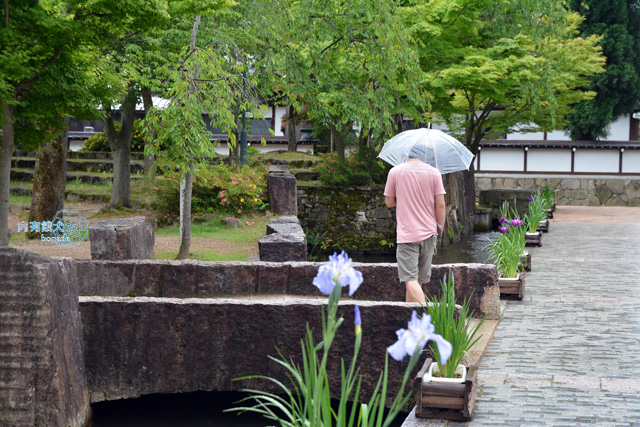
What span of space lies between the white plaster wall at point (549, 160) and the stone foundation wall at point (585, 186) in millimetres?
353

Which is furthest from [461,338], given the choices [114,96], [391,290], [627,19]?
[627,19]

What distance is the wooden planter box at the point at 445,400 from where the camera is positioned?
4645mm

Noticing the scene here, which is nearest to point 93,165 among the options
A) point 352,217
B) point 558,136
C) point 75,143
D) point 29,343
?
point 75,143

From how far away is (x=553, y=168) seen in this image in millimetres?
31625

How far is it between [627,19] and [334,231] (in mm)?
17827

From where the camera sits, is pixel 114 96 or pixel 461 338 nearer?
pixel 461 338

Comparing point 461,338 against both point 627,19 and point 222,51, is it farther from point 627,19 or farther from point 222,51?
point 627,19

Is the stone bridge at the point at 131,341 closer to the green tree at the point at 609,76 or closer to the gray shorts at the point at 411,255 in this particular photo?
the gray shorts at the point at 411,255

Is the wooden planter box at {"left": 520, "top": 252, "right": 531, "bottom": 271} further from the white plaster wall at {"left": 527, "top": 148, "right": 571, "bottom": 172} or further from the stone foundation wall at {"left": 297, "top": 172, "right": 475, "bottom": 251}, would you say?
the white plaster wall at {"left": 527, "top": 148, "right": 571, "bottom": 172}

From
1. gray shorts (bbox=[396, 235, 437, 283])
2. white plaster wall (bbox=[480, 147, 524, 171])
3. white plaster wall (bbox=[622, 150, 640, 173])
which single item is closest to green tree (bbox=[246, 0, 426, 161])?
gray shorts (bbox=[396, 235, 437, 283])

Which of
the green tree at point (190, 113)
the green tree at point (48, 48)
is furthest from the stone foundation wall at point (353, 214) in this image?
the green tree at point (48, 48)

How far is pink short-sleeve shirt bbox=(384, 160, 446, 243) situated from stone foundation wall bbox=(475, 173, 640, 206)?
83.4 ft

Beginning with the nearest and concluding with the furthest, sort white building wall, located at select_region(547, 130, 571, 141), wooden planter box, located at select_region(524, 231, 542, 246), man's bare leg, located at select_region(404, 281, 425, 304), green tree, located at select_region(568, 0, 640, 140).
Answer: man's bare leg, located at select_region(404, 281, 425, 304), wooden planter box, located at select_region(524, 231, 542, 246), green tree, located at select_region(568, 0, 640, 140), white building wall, located at select_region(547, 130, 571, 141)

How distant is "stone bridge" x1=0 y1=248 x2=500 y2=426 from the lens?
506 centimetres
